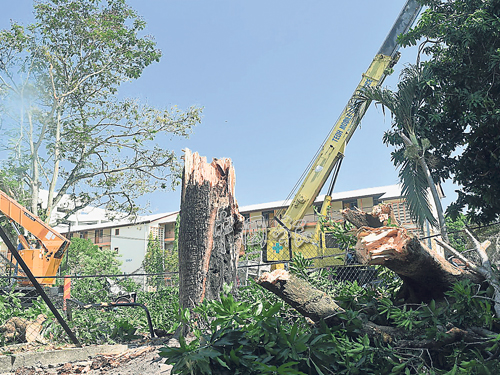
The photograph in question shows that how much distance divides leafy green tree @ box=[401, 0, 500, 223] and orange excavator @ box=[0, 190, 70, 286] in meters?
9.92

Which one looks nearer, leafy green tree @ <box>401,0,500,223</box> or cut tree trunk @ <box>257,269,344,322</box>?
cut tree trunk @ <box>257,269,344,322</box>

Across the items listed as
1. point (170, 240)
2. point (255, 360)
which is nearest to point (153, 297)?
point (255, 360)

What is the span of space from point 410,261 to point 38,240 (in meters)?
11.4

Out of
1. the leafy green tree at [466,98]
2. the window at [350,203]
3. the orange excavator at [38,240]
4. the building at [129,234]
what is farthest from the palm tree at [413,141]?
the building at [129,234]

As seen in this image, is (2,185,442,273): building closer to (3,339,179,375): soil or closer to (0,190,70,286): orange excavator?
(0,190,70,286): orange excavator

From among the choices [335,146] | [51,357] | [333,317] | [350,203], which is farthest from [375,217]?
[350,203]

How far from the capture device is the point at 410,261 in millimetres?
2969

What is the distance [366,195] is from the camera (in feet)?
98.1

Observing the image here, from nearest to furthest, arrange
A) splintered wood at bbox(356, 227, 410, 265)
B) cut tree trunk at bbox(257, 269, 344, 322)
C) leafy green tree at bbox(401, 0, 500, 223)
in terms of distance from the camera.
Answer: splintered wood at bbox(356, 227, 410, 265)
cut tree trunk at bbox(257, 269, 344, 322)
leafy green tree at bbox(401, 0, 500, 223)

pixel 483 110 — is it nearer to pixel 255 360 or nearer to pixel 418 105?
pixel 418 105

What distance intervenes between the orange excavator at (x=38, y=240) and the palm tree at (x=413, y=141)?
9075 mm

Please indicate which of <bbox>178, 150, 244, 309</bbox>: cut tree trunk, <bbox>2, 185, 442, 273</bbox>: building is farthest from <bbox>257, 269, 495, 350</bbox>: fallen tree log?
<bbox>2, 185, 442, 273</bbox>: building

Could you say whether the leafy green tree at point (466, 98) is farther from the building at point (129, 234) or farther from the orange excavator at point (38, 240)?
the building at point (129, 234)

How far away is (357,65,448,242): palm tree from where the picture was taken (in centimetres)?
911
